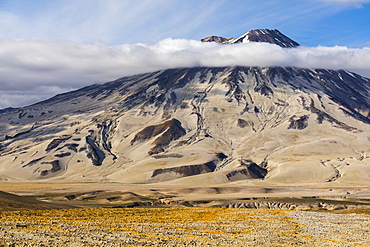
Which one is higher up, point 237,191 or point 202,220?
point 202,220

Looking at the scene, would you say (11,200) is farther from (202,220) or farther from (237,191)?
(237,191)

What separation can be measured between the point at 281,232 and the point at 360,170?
554 ft

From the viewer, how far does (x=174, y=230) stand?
34.8 meters

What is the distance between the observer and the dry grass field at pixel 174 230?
27.4 m

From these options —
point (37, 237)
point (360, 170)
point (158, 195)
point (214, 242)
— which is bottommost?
point (360, 170)

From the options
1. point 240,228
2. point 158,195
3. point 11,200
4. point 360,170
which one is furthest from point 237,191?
point 240,228

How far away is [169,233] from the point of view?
32875mm

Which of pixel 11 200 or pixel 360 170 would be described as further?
pixel 360 170

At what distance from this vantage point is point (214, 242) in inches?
1158

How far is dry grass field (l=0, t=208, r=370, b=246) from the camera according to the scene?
27438 millimetres

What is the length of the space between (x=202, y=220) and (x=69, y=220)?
13373 millimetres

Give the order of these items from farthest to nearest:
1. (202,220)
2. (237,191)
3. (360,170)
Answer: (360,170) → (237,191) → (202,220)

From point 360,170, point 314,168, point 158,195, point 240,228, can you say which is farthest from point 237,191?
point 240,228

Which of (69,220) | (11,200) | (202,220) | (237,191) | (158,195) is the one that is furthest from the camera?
(237,191)
